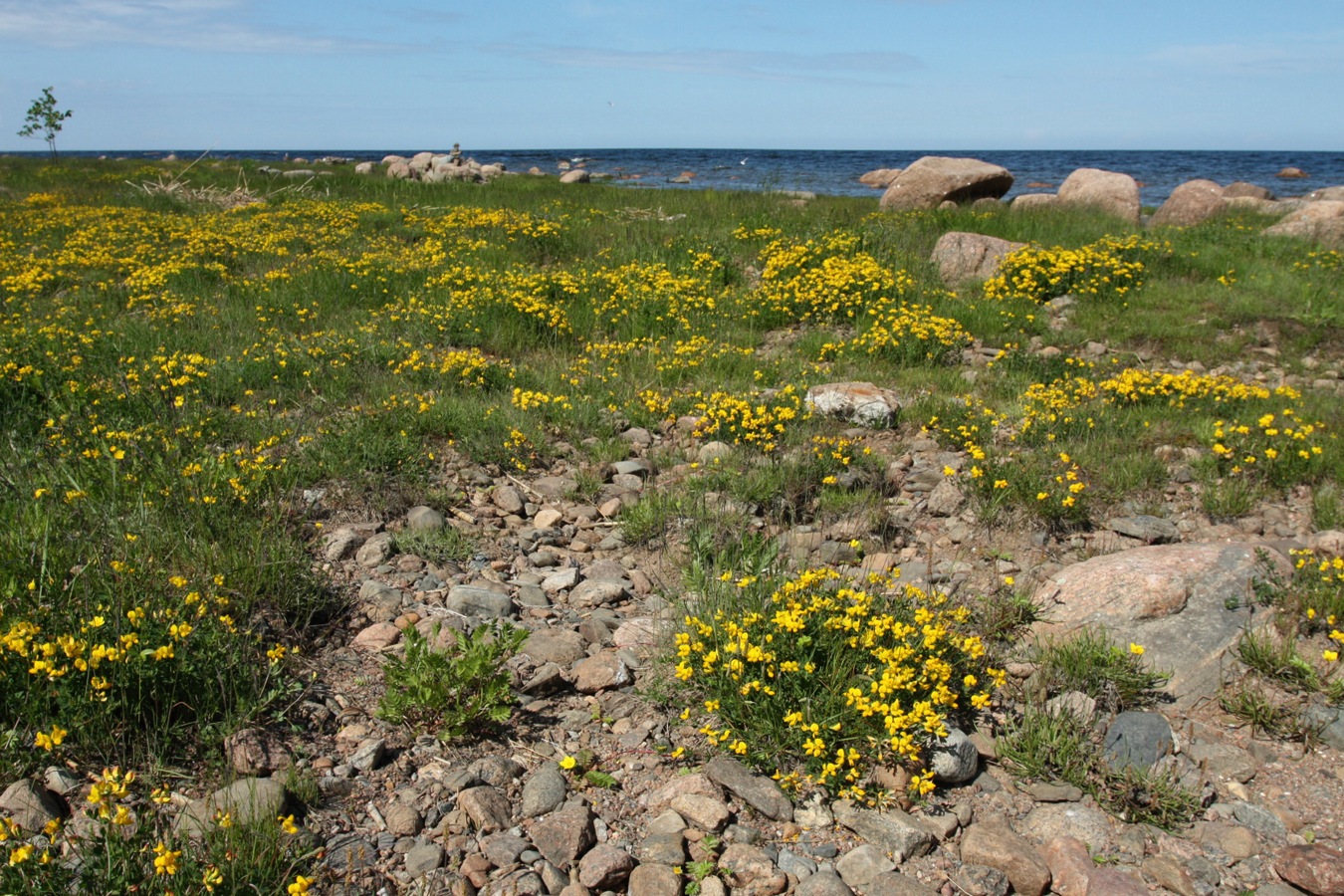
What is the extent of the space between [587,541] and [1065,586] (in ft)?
9.72

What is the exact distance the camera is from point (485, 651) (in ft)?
12.8

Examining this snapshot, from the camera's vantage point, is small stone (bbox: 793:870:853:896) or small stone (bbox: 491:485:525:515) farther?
small stone (bbox: 491:485:525:515)

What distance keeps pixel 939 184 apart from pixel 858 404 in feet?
46.9

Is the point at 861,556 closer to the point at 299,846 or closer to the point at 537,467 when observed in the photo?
the point at 537,467

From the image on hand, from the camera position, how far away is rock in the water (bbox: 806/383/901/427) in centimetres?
739

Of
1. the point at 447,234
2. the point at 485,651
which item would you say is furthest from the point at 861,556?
the point at 447,234

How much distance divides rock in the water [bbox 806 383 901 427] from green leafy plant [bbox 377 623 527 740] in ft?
13.5

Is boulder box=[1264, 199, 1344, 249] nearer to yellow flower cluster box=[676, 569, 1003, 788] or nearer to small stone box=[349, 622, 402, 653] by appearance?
yellow flower cluster box=[676, 569, 1003, 788]

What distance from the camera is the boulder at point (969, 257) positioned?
11.9m

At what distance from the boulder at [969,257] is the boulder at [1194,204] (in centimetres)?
887

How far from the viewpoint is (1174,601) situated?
462 centimetres

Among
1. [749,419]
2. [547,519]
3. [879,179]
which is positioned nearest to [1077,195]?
[749,419]

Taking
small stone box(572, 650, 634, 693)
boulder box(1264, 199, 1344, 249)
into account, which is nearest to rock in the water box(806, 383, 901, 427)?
small stone box(572, 650, 634, 693)

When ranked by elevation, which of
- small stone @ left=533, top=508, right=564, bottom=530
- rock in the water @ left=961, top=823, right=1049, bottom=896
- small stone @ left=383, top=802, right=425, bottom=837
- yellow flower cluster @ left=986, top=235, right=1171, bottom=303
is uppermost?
yellow flower cluster @ left=986, top=235, right=1171, bottom=303
